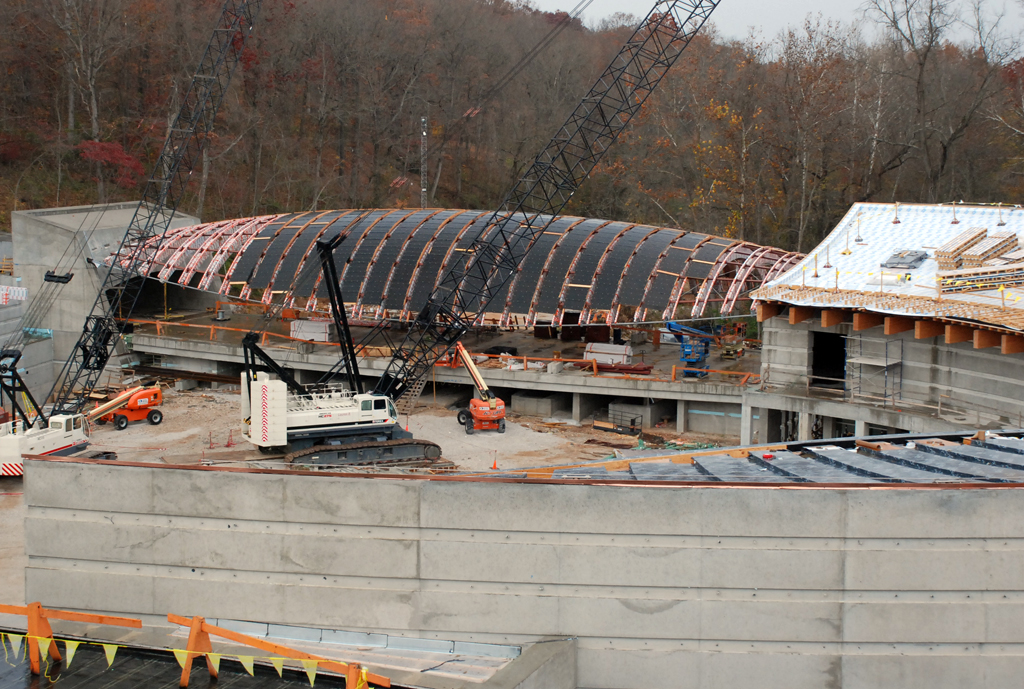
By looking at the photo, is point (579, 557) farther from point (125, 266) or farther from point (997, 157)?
point (997, 157)

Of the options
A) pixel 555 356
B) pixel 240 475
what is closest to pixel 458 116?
pixel 555 356

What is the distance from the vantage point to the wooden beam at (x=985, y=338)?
104 ft

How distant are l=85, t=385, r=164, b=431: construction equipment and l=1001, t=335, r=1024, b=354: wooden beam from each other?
109ft

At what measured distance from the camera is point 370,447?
36.7 meters

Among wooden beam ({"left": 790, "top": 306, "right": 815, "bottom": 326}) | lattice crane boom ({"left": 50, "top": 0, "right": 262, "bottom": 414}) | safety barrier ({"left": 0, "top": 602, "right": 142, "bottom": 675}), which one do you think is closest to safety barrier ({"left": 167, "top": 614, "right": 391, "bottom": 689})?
safety barrier ({"left": 0, "top": 602, "right": 142, "bottom": 675})

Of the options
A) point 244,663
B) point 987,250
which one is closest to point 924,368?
point 987,250

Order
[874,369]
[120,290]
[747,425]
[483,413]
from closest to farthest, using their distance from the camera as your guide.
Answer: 1. [874,369]
2. [747,425]
3. [483,413]
4. [120,290]

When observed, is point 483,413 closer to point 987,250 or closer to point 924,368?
point 924,368

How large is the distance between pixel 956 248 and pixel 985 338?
588 cm

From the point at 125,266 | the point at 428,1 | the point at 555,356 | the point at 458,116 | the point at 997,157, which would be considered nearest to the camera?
the point at 555,356

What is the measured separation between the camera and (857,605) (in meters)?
17.2

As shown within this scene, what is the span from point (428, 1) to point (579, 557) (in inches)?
3594

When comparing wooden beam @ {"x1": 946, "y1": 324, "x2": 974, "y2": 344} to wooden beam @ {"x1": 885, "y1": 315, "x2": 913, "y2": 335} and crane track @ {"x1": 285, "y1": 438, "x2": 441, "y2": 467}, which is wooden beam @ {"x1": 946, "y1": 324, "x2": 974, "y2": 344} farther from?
crane track @ {"x1": 285, "y1": 438, "x2": 441, "y2": 467}

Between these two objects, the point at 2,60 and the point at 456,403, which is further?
the point at 2,60
